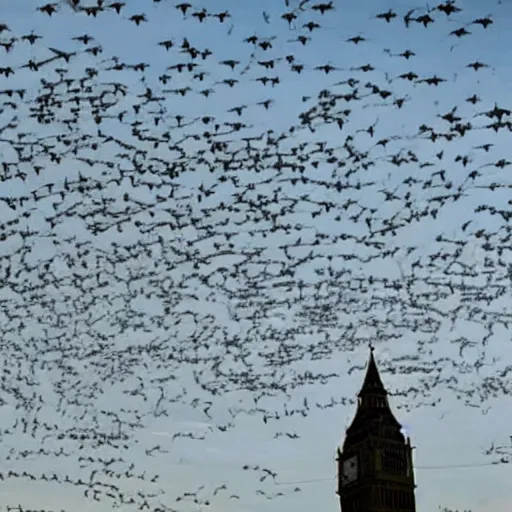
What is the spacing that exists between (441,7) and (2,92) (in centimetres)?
2266

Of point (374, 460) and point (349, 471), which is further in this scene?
point (349, 471)

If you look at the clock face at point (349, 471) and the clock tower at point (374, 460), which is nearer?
the clock tower at point (374, 460)

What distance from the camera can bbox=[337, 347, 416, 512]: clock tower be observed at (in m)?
165

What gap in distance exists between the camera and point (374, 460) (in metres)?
165

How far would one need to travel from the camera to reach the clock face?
17238cm

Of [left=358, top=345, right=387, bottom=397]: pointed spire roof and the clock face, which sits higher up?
[left=358, top=345, right=387, bottom=397]: pointed spire roof

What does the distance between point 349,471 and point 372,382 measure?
18067 millimetres

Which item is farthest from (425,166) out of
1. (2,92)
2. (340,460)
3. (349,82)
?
(340,460)

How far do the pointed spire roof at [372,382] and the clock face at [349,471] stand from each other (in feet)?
42.6

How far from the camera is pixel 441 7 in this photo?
1261 inches

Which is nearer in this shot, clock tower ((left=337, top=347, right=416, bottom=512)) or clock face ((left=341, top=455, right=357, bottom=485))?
clock tower ((left=337, top=347, right=416, bottom=512))

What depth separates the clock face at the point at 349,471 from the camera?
172 metres

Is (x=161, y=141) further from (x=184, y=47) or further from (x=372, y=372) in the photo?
(x=372, y=372)

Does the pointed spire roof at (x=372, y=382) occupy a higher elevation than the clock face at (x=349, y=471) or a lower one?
higher
